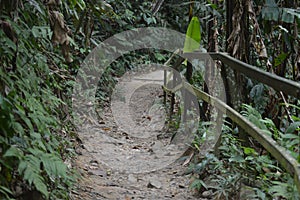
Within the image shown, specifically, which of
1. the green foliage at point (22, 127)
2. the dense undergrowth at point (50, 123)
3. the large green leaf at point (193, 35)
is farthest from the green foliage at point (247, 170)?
the large green leaf at point (193, 35)

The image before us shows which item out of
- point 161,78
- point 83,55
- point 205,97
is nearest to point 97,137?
point 205,97

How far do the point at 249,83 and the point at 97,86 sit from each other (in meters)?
4.38

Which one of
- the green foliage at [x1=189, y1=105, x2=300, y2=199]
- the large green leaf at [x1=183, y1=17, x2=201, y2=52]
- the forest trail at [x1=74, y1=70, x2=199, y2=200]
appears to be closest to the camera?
the green foliage at [x1=189, y1=105, x2=300, y2=199]

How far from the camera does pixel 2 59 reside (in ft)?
6.09

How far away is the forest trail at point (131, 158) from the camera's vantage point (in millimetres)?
3162

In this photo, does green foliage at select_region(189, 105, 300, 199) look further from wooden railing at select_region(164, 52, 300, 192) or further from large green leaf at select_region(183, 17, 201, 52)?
large green leaf at select_region(183, 17, 201, 52)

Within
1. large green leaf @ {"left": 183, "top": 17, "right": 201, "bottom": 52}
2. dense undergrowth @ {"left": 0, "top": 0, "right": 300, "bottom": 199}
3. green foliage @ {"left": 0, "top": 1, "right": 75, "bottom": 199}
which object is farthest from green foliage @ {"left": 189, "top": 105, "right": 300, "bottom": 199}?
large green leaf @ {"left": 183, "top": 17, "right": 201, "bottom": 52}

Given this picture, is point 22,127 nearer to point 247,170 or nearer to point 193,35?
point 247,170

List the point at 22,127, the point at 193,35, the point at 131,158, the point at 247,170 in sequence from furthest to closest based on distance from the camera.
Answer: the point at 193,35
the point at 131,158
the point at 247,170
the point at 22,127

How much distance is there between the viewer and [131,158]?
418cm

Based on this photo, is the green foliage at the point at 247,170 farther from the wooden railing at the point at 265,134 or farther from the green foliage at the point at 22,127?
the green foliage at the point at 22,127

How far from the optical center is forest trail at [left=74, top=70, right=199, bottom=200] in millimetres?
3162

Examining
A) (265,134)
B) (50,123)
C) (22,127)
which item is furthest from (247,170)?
(22,127)

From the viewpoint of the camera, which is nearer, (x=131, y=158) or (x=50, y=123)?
(x=50, y=123)
